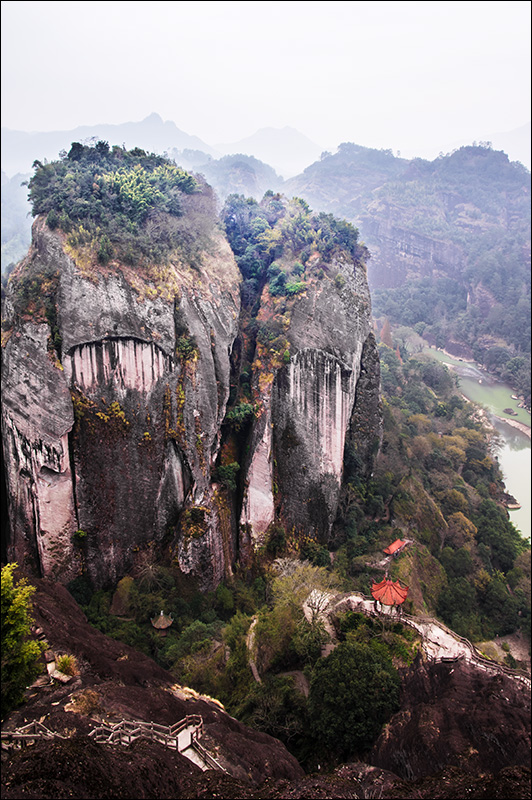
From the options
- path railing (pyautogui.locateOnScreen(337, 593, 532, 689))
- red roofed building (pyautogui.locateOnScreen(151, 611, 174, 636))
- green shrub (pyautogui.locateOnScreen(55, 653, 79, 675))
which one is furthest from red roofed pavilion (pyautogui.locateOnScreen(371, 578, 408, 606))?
green shrub (pyautogui.locateOnScreen(55, 653, 79, 675))

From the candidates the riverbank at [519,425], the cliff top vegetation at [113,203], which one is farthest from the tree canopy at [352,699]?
the riverbank at [519,425]

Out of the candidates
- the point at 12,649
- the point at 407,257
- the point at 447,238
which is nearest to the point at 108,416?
the point at 12,649

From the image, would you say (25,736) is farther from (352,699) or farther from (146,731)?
(352,699)

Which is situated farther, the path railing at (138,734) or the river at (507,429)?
the river at (507,429)

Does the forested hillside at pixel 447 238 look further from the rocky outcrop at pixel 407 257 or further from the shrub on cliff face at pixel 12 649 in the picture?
the shrub on cliff face at pixel 12 649

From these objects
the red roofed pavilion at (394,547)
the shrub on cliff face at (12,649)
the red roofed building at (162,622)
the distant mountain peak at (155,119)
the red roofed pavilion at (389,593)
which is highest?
the distant mountain peak at (155,119)

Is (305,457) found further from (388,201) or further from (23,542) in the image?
(388,201)

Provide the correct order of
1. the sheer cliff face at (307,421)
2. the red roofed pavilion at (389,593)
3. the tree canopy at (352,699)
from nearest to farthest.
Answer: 1. the tree canopy at (352,699)
2. the red roofed pavilion at (389,593)
3. the sheer cliff face at (307,421)

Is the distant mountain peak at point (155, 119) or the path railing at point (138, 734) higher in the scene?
the distant mountain peak at point (155, 119)
